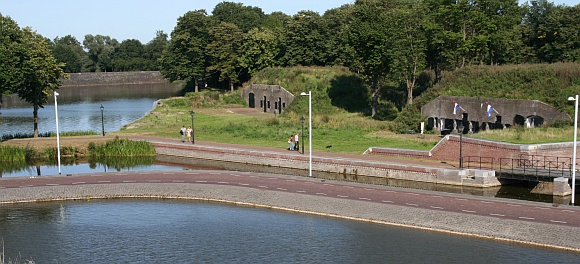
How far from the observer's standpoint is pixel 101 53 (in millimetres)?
175375

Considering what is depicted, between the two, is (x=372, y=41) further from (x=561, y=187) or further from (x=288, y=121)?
(x=561, y=187)

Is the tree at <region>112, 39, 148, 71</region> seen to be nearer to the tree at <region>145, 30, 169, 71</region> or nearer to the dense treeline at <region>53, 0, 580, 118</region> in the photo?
the tree at <region>145, 30, 169, 71</region>

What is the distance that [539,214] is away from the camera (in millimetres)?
28984

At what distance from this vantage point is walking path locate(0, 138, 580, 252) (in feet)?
90.9

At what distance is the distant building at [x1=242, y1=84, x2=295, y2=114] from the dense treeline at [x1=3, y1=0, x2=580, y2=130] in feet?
27.0

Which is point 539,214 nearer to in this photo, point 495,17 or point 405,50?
point 405,50

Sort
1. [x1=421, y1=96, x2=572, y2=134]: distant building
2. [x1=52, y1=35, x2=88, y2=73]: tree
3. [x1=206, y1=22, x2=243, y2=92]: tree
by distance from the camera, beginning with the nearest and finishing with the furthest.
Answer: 1. [x1=421, y1=96, x2=572, y2=134]: distant building
2. [x1=206, y1=22, x2=243, y2=92]: tree
3. [x1=52, y1=35, x2=88, y2=73]: tree

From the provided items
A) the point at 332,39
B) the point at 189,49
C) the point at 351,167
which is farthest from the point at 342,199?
the point at 189,49

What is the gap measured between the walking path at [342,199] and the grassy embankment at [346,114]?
836cm

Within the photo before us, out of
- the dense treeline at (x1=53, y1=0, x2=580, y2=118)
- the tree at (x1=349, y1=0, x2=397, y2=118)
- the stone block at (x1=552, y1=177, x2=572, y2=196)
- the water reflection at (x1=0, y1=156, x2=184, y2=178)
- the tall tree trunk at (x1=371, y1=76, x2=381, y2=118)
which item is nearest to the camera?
the stone block at (x1=552, y1=177, x2=572, y2=196)

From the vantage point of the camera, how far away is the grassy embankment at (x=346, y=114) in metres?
50.3

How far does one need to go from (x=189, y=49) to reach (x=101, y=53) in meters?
79.2

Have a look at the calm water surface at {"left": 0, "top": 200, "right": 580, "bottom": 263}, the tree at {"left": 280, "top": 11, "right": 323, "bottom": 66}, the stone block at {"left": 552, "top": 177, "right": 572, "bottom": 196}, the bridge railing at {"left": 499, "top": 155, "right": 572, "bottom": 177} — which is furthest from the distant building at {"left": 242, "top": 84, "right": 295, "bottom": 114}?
the calm water surface at {"left": 0, "top": 200, "right": 580, "bottom": 263}

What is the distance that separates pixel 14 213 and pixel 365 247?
18675 millimetres
